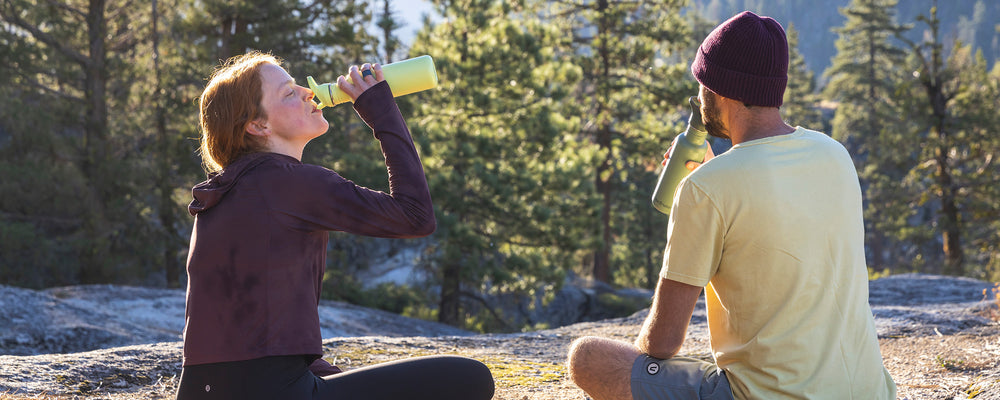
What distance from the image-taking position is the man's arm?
87.0 inches

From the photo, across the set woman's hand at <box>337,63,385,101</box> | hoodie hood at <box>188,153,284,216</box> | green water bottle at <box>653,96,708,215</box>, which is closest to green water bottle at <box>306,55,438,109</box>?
woman's hand at <box>337,63,385,101</box>

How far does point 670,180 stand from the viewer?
269 cm

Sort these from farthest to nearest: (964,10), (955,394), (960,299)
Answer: (964,10), (960,299), (955,394)

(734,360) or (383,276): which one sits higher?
(734,360)

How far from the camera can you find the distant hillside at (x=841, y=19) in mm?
142125

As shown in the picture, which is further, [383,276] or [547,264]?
[383,276]

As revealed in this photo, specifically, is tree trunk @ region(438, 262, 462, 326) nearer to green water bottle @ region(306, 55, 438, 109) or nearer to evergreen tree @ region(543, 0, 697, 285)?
evergreen tree @ region(543, 0, 697, 285)

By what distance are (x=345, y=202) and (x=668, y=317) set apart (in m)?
1.01

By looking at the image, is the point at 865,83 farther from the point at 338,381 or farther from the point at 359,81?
the point at 338,381

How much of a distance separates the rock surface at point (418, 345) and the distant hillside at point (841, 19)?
137 meters

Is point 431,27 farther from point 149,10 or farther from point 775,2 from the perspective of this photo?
point 775,2

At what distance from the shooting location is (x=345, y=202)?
7.06 ft

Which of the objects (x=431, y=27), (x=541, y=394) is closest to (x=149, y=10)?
(x=431, y=27)

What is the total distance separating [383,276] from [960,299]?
1868cm
